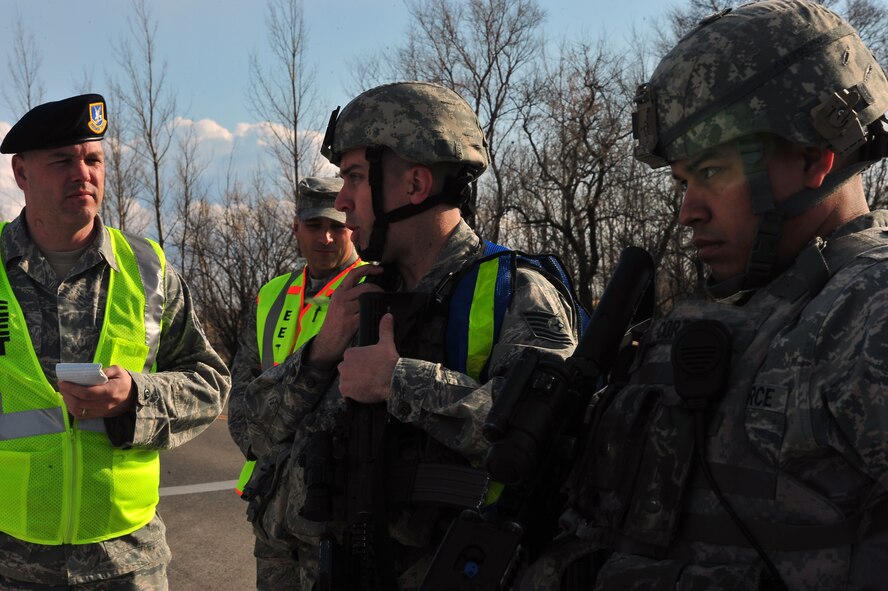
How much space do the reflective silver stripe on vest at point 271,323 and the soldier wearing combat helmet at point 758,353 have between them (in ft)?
7.93

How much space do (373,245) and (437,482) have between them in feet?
2.44

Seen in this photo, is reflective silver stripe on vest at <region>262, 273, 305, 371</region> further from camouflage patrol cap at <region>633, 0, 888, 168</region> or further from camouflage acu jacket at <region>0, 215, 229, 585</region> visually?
camouflage patrol cap at <region>633, 0, 888, 168</region>

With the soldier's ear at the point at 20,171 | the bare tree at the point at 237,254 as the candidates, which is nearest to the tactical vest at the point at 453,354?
the soldier's ear at the point at 20,171

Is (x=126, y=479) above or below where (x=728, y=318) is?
below

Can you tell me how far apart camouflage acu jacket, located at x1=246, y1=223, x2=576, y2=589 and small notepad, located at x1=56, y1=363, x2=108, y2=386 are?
0.62 meters

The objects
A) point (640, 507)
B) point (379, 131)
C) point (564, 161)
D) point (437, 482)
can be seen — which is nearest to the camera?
point (640, 507)

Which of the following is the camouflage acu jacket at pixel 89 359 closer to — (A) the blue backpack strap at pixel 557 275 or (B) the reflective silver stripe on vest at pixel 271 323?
(B) the reflective silver stripe on vest at pixel 271 323

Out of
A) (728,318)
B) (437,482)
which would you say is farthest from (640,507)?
(437,482)

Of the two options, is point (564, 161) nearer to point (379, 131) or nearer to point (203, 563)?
point (203, 563)

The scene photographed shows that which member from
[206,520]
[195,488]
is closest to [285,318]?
[206,520]

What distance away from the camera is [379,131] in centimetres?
249

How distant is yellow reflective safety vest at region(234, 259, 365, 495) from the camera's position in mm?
3902

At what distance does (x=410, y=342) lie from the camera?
2.36m

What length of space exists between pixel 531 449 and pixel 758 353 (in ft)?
1.50
